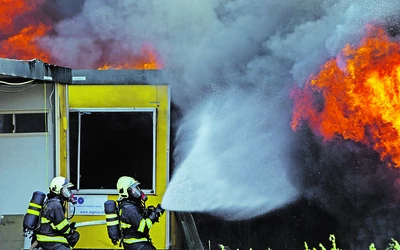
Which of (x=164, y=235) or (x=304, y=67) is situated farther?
(x=304, y=67)

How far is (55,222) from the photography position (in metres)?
7.15

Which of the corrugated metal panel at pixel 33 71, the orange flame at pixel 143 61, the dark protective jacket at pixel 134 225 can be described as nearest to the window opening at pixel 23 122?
the corrugated metal panel at pixel 33 71

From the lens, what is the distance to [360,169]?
923cm

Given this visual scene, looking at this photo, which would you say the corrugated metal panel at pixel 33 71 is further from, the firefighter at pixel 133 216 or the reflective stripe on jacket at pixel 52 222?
the firefighter at pixel 133 216

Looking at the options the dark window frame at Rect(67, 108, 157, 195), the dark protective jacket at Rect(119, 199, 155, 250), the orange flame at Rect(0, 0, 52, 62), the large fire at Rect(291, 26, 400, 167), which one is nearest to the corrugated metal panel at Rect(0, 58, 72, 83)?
the dark window frame at Rect(67, 108, 157, 195)

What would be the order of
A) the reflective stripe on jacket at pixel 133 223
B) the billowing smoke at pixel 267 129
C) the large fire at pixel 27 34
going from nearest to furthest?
the reflective stripe on jacket at pixel 133 223
the billowing smoke at pixel 267 129
the large fire at pixel 27 34

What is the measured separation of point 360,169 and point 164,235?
340 centimetres

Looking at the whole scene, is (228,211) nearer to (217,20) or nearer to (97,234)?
(97,234)

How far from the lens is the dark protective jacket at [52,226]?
281 inches

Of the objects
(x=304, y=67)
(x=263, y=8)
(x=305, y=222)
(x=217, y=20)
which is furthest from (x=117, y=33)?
(x=305, y=222)

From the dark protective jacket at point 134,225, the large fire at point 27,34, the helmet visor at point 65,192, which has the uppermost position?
the large fire at point 27,34

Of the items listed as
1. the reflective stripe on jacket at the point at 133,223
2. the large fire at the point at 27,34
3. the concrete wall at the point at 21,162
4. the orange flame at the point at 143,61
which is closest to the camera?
the reflective stripe on jacket at the point at 133,223

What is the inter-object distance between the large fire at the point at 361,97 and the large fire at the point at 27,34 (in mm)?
5079

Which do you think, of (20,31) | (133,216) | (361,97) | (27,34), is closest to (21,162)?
(133,216)
